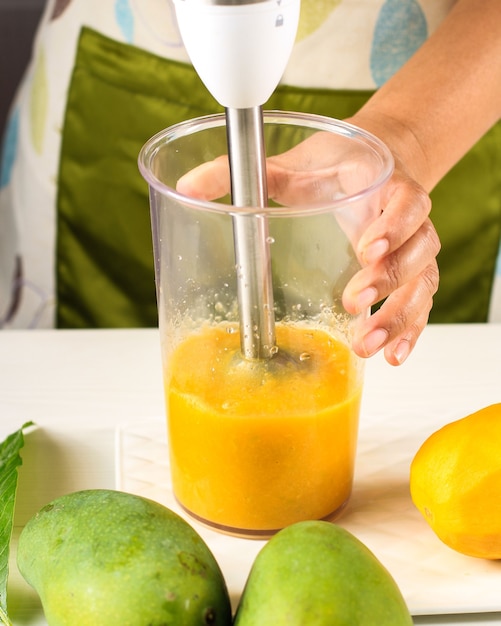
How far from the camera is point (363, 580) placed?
0.40 meters

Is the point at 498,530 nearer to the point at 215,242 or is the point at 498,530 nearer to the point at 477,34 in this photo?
the point at 215,242

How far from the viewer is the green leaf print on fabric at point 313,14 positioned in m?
0.83

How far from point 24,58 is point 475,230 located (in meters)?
0.81

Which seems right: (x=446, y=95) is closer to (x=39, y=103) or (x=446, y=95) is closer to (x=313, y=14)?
(x=313, y=14)

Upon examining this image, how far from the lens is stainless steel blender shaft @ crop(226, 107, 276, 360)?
458mm

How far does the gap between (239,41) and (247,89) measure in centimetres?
3

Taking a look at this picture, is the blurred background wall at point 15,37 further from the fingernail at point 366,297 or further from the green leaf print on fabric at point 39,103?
the fingernail at point 366,297

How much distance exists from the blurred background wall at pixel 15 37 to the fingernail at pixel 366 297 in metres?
1.04

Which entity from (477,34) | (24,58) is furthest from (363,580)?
(24,58)

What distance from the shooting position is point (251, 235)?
47 cm

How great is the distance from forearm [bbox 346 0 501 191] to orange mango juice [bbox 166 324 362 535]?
0.25 meters

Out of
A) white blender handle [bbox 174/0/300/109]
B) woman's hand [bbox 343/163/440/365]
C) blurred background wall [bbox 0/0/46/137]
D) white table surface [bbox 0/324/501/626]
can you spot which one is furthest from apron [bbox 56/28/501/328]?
blurred background wall [bbox 0/0/46/137]

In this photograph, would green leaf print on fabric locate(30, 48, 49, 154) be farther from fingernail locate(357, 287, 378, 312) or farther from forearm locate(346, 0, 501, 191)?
fingernail locate(357, 287, 378, 312)

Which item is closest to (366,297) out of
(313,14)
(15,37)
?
(313,14)
